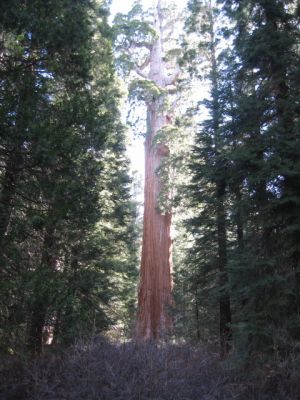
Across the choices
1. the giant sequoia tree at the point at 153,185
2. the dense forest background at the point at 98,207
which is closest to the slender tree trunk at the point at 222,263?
the dense forest background at the point at 98,207

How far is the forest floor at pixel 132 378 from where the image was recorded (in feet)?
16.4

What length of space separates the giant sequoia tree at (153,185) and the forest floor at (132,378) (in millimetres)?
8128

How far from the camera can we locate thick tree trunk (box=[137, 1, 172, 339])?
1503 cm

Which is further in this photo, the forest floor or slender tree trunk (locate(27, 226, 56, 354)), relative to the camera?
slender tree trunk (locate(27, 226, 56, 354))

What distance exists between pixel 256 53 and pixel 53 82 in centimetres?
397

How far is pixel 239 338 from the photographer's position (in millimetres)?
7121

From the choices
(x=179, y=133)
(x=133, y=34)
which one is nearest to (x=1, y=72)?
(x=179, y=133)

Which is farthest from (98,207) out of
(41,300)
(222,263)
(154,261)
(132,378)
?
(154,261)

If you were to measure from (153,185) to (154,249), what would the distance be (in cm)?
251

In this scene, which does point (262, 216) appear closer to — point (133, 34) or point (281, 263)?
point (281, 263)

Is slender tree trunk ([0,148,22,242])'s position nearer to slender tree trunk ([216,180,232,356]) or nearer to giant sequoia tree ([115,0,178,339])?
slender tree trunk ([216,180,232,356])

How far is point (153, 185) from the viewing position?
16.4 meters

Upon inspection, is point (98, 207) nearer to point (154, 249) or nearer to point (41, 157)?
point (41, 157)

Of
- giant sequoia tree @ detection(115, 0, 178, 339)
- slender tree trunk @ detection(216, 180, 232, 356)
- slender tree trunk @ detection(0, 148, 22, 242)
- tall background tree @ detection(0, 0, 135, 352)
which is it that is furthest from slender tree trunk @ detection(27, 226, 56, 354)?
giant sequoia tree @ detection(115, 0, 178, 339)
